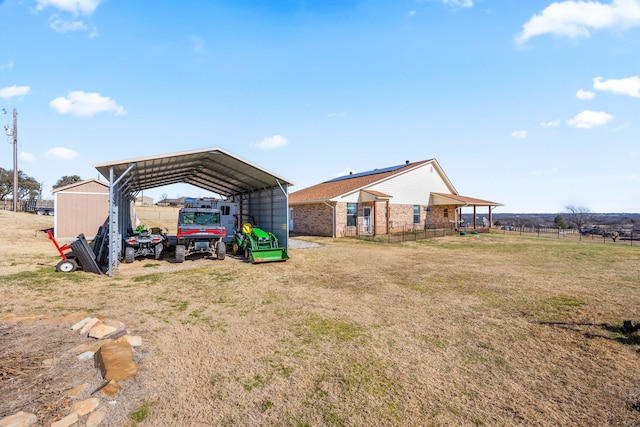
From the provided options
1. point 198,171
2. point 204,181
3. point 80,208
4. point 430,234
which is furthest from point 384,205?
point 80,208

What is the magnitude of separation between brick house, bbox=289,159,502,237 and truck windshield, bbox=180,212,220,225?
10.3 meters

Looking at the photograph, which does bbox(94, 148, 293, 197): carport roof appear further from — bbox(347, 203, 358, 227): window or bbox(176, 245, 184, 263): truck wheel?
bbox(347, 203, 358, 227): window

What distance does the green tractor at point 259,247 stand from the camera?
1265cm

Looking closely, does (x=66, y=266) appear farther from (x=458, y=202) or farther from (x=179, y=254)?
(x=458, y=202)

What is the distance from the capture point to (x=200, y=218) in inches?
527

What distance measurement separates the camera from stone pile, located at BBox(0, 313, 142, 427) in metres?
3.12

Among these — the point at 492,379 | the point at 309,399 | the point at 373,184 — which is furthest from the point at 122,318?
the point at 373,184

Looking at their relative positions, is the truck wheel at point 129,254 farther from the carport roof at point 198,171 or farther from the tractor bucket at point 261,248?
the tractor bucket at point 261,248

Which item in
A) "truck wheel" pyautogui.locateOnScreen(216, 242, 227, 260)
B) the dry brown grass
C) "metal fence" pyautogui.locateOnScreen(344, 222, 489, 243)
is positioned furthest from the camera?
"metal fence" pyautogui.locateOnScreen(344, 222, 489, 243)

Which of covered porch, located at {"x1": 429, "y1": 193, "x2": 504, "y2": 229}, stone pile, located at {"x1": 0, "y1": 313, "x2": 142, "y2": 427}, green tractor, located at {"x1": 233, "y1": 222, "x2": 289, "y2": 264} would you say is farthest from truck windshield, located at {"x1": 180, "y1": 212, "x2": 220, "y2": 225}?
covered porch, located at {"x1": 429, "y1": 193, "x2": 504, "y2": 229}

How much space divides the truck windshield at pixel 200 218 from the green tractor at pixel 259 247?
147 cm

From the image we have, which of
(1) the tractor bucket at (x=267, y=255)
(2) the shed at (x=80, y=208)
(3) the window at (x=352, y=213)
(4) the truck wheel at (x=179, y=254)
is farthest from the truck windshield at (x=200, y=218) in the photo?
(3) the window at (x=352, y=213)

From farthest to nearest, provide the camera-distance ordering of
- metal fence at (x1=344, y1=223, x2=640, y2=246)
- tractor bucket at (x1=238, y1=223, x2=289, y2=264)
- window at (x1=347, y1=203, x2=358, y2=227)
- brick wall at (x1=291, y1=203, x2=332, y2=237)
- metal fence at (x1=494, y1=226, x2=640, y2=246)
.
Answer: metal fence at (x1=494, y1=226, x2=640, y2=246) < window at (x1=347, y1=203, x2=358, y2=227) < brick wall at (x1=291, y1=203, x2=332, y2=237) < metal fence at (x1=344, y1=223, x2=640, y2=246) < tractor bucket at (x1=238, y1=223, x2=289, y2=264)

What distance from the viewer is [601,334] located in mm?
5422
